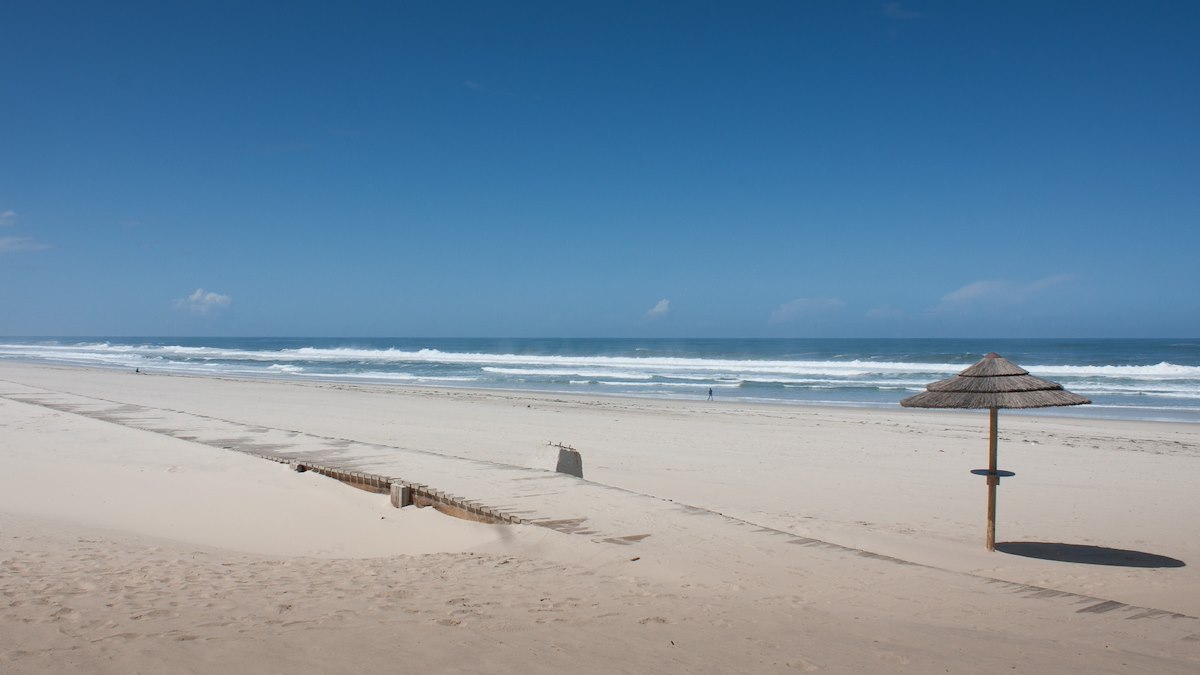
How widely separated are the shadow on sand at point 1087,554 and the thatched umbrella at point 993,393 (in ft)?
1.45

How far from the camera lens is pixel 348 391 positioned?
94.9 ft

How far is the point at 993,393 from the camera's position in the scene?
6.85m

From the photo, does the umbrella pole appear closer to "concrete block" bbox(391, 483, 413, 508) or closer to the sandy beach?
the sandy beach

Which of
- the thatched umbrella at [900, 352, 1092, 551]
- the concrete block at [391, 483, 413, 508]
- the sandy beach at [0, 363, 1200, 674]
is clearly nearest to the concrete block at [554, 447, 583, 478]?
the sandy beach at [0, 363, 1200, 674]

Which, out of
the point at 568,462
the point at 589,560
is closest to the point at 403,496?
the point at 568,462

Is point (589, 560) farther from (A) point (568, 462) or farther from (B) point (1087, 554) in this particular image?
(B) point (1087, 554)

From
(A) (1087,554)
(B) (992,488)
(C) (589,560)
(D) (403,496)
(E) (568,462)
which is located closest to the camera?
(C) (589,560)

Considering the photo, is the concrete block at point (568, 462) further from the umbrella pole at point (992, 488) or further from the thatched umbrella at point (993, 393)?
the umbrella pole at point (992, 488)

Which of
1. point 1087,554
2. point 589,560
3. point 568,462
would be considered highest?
point 568,462

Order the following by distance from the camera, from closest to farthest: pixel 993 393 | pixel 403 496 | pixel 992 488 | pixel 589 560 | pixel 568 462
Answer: pixel 589 560 < pixel 993 393 < pixel 992 488 < pixel 403 496 < pixel 568 462

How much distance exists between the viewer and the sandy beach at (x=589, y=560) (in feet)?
13.5

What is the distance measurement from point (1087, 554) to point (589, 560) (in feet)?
15.9

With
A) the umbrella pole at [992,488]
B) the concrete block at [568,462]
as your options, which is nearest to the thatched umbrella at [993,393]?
the umbrella pole at [992,488]

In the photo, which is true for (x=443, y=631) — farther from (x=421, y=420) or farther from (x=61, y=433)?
(x=421, y=420)
